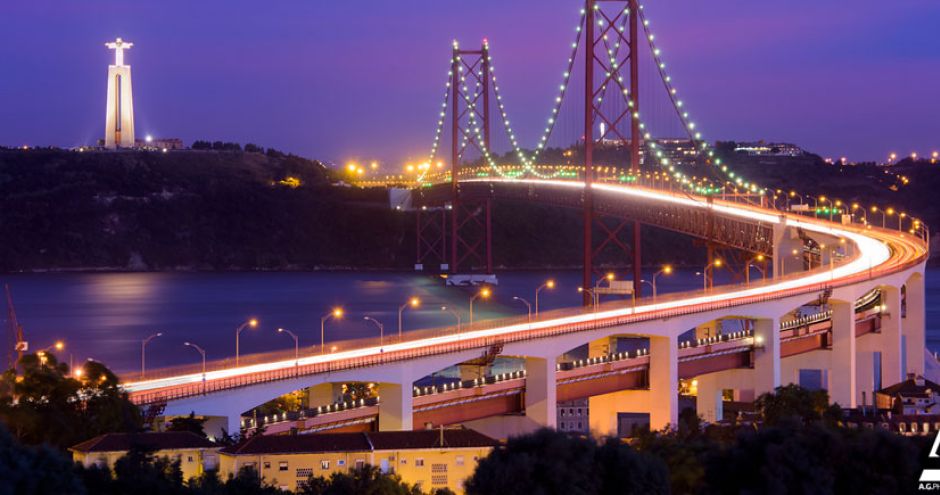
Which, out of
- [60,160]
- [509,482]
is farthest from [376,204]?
[509,482]

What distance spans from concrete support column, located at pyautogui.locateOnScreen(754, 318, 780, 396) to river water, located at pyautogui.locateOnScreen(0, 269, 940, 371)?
14.0 metres

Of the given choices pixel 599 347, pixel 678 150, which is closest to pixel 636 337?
pixel 599 347

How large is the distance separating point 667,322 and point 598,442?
39.5 feet

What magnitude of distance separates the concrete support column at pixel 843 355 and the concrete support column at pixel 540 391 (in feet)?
32.6

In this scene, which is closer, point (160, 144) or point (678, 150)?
point (678, 150)

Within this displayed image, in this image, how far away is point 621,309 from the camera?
29.0m

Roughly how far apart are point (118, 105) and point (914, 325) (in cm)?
7522

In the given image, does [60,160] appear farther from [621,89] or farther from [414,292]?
[621,89]

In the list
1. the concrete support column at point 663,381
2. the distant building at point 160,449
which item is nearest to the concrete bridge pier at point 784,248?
the concrete support column at point 663,381

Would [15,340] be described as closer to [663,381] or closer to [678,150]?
[663,381]

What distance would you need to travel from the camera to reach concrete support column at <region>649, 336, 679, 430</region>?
90.0 ft

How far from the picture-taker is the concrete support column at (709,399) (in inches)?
1183

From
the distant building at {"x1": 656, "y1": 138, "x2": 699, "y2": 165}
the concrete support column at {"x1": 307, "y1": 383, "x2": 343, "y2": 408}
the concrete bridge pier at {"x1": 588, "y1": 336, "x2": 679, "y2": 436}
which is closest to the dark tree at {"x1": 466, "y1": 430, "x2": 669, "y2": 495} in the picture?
the concrete support column at {"x1": 307, "y1": 383, "x2": 343, "y2": 408}

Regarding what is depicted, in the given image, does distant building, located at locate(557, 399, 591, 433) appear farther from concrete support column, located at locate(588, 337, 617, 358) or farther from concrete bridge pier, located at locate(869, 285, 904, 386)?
concrete bridge pier, located at locate(869, 285, 904, 386)
